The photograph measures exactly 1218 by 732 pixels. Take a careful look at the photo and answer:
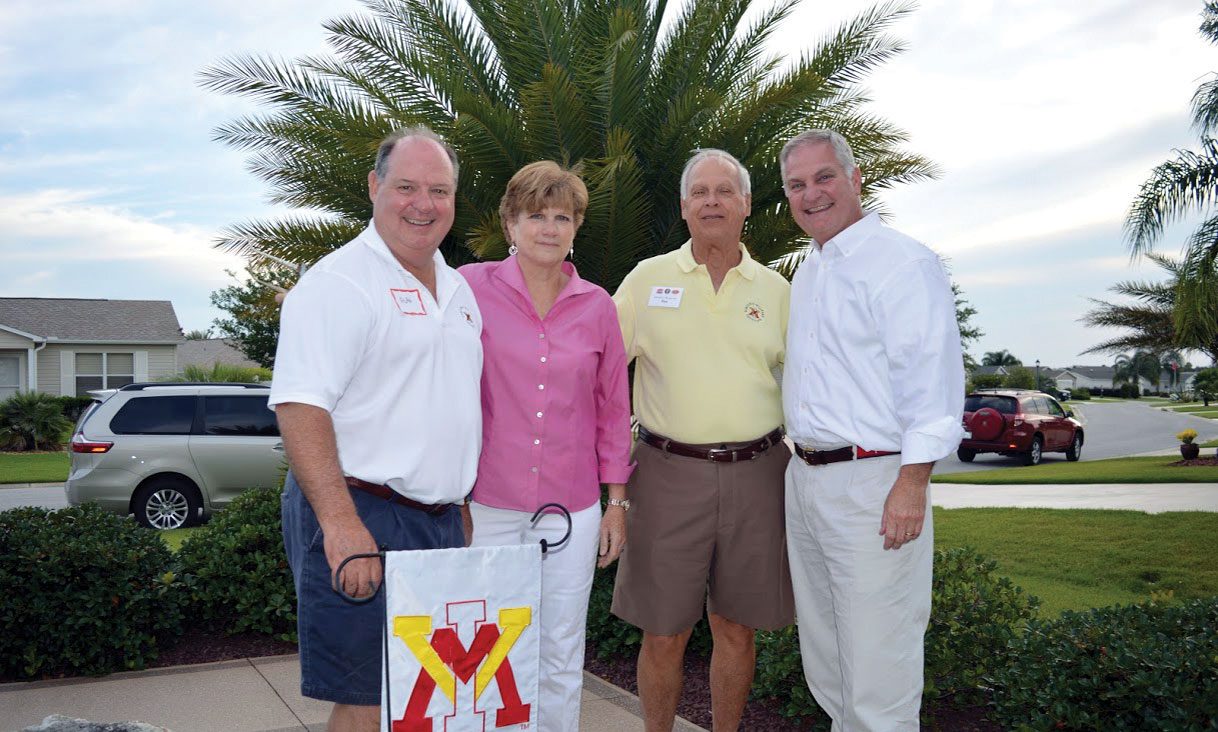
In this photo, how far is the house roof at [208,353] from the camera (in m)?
54.2

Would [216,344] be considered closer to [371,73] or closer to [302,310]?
[371,73]

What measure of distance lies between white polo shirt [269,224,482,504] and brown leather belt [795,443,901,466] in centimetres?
119

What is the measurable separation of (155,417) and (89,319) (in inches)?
1065

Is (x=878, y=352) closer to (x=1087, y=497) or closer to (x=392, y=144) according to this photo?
(x=392, y=144)

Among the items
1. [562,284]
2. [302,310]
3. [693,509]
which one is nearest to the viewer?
[302,310]

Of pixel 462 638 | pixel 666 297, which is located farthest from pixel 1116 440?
pixel 462 638

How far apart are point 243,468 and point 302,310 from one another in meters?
10.0

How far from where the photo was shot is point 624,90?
25.7 ft

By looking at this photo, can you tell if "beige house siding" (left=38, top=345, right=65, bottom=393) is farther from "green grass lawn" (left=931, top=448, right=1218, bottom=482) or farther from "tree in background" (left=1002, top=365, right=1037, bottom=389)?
"tree in background" (left=1002, top=365, right=1037, bottom=389)

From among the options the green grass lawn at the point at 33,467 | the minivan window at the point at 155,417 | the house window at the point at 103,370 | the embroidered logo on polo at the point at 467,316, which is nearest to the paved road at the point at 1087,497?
the minivan window at the point at 155,417

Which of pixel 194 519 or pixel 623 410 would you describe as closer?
pixel 623 410

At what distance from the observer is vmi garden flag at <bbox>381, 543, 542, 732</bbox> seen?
2463 millimetres

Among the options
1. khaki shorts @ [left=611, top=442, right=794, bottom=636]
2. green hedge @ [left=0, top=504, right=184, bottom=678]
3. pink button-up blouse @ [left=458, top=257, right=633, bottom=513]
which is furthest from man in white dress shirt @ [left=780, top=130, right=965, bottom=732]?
green hedge @ [left=0, top=504, right=184, bottom=678]

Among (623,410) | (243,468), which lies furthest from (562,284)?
(243,468)
